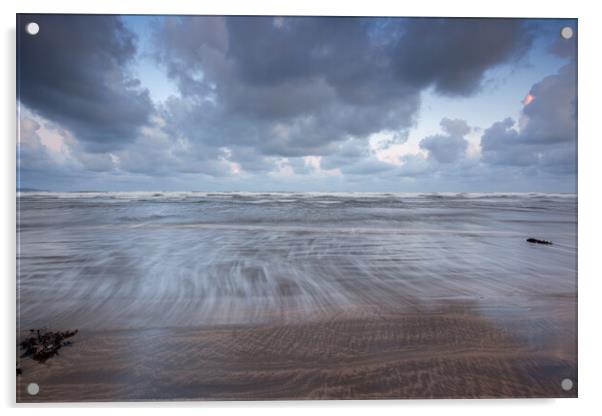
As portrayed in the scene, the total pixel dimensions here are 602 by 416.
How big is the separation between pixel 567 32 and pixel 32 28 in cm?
256

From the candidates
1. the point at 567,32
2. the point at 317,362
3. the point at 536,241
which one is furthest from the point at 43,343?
the point at 567,32

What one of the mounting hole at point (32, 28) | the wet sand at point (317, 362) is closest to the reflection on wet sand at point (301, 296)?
the wet sand at point (317, 362)

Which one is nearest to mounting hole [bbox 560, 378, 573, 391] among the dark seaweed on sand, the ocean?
the ocean

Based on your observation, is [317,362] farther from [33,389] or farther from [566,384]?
[33,389]

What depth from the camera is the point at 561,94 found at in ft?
5.48

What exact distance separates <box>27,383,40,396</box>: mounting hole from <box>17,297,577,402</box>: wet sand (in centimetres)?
2

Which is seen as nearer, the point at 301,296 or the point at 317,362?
the point at 317,362

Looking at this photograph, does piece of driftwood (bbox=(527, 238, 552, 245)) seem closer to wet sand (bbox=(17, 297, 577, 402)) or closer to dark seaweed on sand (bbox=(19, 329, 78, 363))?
wet sand (bbox=(17, 297, 577, 402))

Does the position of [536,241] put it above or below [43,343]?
above

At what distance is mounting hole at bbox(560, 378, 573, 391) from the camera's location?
152 cm

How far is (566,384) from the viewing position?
152 cm

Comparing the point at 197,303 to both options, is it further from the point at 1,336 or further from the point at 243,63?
the point at 243,63
